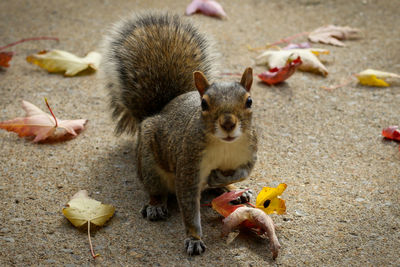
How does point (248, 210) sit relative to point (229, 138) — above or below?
below

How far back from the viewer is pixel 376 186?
7.23 feet

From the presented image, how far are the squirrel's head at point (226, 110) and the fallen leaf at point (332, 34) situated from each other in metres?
2.21

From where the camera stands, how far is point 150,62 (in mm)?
2289

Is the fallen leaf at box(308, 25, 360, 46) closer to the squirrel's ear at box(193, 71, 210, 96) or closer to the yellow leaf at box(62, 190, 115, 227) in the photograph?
the squirrel's ear at box(193, 71, 210, 96)

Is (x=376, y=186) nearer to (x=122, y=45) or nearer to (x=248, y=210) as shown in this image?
(x=248, y=210)

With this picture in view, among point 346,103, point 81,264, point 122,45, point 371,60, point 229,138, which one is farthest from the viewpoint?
point 371,60

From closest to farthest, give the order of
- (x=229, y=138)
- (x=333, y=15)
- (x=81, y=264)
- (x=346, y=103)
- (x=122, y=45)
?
(x=229, y=138) → (x=81, y=264) → (x=122, y=45) → (x=346, y=103) → (x=333, y=15)

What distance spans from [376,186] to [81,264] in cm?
132

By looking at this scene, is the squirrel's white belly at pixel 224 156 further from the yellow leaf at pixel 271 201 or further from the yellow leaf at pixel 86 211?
the yellow leaf at pixel 86 211

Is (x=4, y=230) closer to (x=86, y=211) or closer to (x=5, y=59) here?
(x=86, y=211)

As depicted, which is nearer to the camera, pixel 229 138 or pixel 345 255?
pixel 229 138

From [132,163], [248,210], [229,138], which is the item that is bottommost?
[132,163]

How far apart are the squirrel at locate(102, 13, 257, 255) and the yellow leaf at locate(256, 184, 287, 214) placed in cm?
14

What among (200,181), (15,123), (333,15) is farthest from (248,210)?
(333,15)
